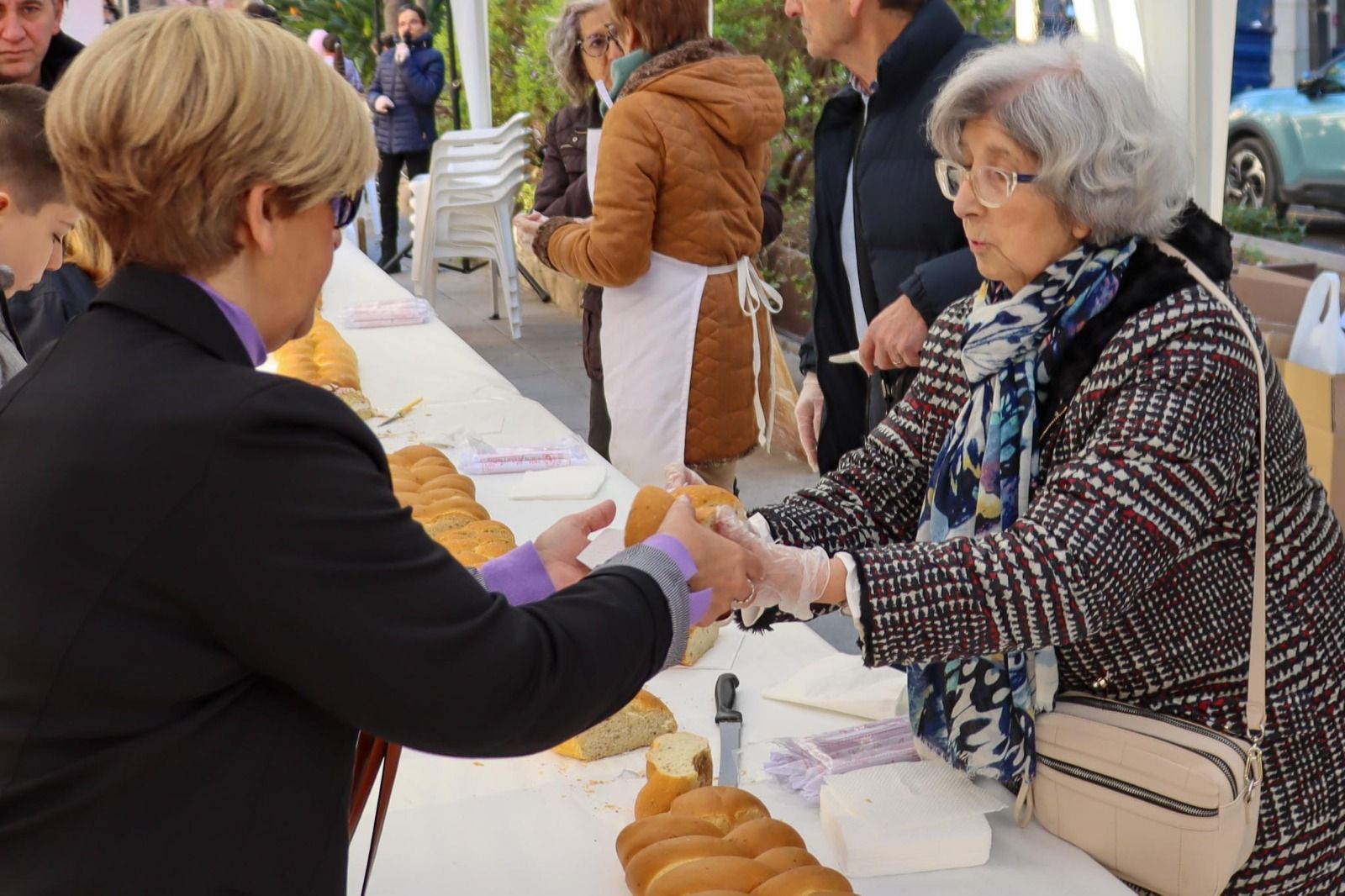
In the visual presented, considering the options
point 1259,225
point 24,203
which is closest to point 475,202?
point 1259,225

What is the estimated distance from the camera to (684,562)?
1.44 m

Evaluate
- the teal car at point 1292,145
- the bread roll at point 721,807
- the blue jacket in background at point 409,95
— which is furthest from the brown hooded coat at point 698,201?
the teal car at point 1292,145

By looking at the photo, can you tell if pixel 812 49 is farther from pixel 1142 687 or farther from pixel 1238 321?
pixel 1142 687

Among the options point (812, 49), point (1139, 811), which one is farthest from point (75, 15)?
point (1139, 811)

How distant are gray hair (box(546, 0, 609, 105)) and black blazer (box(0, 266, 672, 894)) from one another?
4.09 m

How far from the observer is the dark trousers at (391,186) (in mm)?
10773

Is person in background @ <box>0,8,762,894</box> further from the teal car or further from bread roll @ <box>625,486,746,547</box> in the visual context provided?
the teal car

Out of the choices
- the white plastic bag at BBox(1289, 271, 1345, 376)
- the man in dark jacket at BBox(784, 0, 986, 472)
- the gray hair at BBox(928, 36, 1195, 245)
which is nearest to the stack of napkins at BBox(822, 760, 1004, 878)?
the gray hair at BBox(928, 36, 1195, 245)

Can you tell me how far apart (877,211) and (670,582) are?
1.95 meters

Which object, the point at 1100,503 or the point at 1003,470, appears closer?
the point at 1100,503

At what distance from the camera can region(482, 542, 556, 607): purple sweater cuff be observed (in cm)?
170

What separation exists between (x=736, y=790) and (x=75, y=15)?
178 inches

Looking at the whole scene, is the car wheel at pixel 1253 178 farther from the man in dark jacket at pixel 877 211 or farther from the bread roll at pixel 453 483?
the bread roll at pixel 453 483

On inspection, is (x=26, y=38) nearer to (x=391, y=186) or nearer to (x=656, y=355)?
(x=656, y=355)
